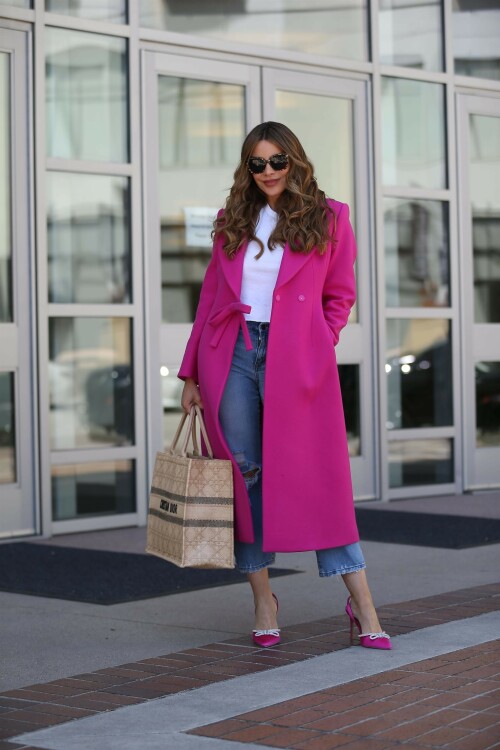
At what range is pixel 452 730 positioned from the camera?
335cm

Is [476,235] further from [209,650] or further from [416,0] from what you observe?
[209,650]

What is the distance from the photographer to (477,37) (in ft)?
31.0

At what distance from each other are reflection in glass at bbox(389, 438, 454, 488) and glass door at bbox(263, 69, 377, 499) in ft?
0.82

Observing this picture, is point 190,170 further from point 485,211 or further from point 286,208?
point 286,208

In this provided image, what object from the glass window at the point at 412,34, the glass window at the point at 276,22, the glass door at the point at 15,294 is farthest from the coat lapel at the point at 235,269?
the glass window at the point at 412,34

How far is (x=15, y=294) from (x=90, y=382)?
0.72 meters

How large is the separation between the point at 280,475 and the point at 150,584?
5.74 feet

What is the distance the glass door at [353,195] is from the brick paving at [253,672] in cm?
386

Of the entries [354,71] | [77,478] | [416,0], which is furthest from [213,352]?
[416,0]

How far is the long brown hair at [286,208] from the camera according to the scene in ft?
14.3

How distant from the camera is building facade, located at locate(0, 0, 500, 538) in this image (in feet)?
24.1

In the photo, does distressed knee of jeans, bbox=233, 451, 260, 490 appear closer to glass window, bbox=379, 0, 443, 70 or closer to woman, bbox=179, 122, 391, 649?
woman, bbox=179, 122, 391, 649

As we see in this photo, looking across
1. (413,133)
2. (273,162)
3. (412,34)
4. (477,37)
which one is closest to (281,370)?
(273,162)

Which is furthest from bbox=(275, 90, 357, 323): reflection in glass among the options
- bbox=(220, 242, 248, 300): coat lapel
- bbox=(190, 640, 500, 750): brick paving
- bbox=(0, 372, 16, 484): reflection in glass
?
bbox=(190, 640, 500, 750): brick paving
